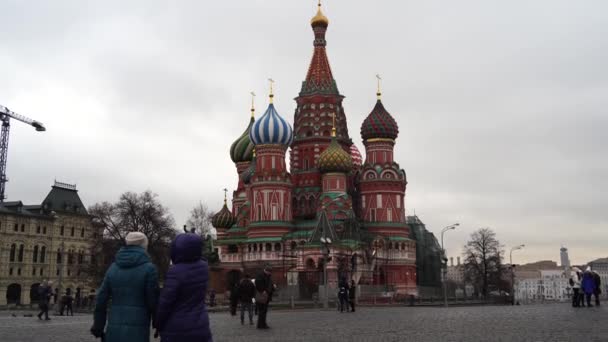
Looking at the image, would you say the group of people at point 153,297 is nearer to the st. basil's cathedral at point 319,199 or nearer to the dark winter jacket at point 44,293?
the dark winter jacket at point 44,293

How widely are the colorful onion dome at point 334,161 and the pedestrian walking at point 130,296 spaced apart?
56430 millimetres

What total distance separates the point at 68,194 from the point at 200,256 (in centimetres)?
8108

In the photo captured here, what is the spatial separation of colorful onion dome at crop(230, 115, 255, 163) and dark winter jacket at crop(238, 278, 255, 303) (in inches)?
2310

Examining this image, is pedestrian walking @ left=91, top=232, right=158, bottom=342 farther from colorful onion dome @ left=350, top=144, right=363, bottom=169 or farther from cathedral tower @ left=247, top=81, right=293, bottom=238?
colorful onion dome @ left=350, top=144, right=363, bottom=169

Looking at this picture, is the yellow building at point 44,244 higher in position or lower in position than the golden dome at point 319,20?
lower

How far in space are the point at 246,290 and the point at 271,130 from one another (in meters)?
46.7

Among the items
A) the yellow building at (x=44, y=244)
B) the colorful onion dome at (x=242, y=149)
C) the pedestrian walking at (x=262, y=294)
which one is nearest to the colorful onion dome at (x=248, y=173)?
the colorful onion dome at (x=242, y=149)

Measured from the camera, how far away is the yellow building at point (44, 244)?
7325 centimetres

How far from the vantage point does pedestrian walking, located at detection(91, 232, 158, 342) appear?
24.7ft

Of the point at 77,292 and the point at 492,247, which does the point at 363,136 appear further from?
the point at 77,292

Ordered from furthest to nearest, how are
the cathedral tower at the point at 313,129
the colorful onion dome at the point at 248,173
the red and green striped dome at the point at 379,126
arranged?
the colorful onion dome at the point at 248,173 → the cathedral tower at the point at 313,129 → the red and green striped dome at the point at 379,126

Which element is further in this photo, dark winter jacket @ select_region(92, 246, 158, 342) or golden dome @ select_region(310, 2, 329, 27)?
golden dome @ select_region(310, 2, 329, 27)

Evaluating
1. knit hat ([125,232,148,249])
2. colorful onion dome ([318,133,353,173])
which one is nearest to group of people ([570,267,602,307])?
knit hat ([125,232,148,249])

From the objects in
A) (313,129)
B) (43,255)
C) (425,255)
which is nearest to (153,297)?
(313,129)
